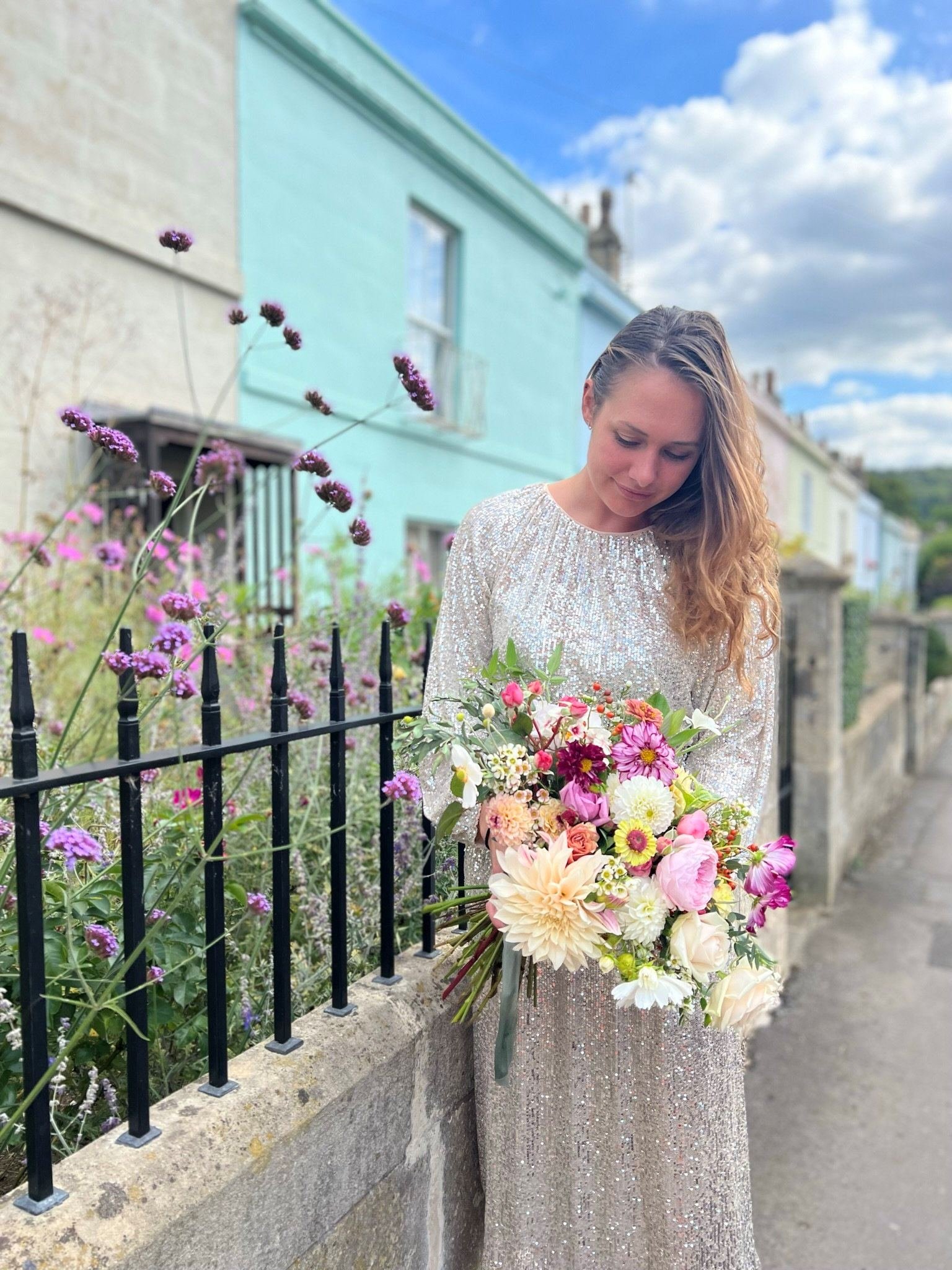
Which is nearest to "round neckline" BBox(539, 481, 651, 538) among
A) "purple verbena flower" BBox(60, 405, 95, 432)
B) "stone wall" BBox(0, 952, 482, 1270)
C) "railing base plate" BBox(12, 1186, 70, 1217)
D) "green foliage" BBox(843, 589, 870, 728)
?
"purple verbena flower" BBox(60, 405, 95, 432)

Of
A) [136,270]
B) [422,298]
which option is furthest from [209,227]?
[422,298]

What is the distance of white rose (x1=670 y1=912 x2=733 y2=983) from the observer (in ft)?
4.40

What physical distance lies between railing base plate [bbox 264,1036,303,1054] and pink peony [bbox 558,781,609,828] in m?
0.63

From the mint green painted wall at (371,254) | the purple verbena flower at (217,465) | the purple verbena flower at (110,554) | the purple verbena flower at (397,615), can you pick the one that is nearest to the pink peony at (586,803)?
the purple verbena flower at (397,615)

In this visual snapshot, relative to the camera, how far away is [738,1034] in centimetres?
169

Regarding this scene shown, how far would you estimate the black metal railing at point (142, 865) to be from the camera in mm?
1145

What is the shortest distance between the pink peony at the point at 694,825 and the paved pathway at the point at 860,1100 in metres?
1.97

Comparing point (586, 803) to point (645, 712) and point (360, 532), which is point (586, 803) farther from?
point (360, 532)

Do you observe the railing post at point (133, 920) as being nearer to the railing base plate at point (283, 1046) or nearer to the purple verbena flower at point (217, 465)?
the railing base plate at point (283, 1046)

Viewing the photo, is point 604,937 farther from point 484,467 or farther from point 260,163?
point 484,467

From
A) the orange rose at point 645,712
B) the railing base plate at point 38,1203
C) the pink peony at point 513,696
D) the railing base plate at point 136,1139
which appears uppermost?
the pink peony at point 513,696

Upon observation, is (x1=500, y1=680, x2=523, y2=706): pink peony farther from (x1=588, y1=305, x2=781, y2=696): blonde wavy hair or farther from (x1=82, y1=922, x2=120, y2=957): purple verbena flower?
(x1=82, y1=922, x2=120, y2=957): purple verbena flower

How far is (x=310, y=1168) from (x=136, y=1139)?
0.30m

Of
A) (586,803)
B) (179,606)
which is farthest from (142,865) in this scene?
(586,803)
